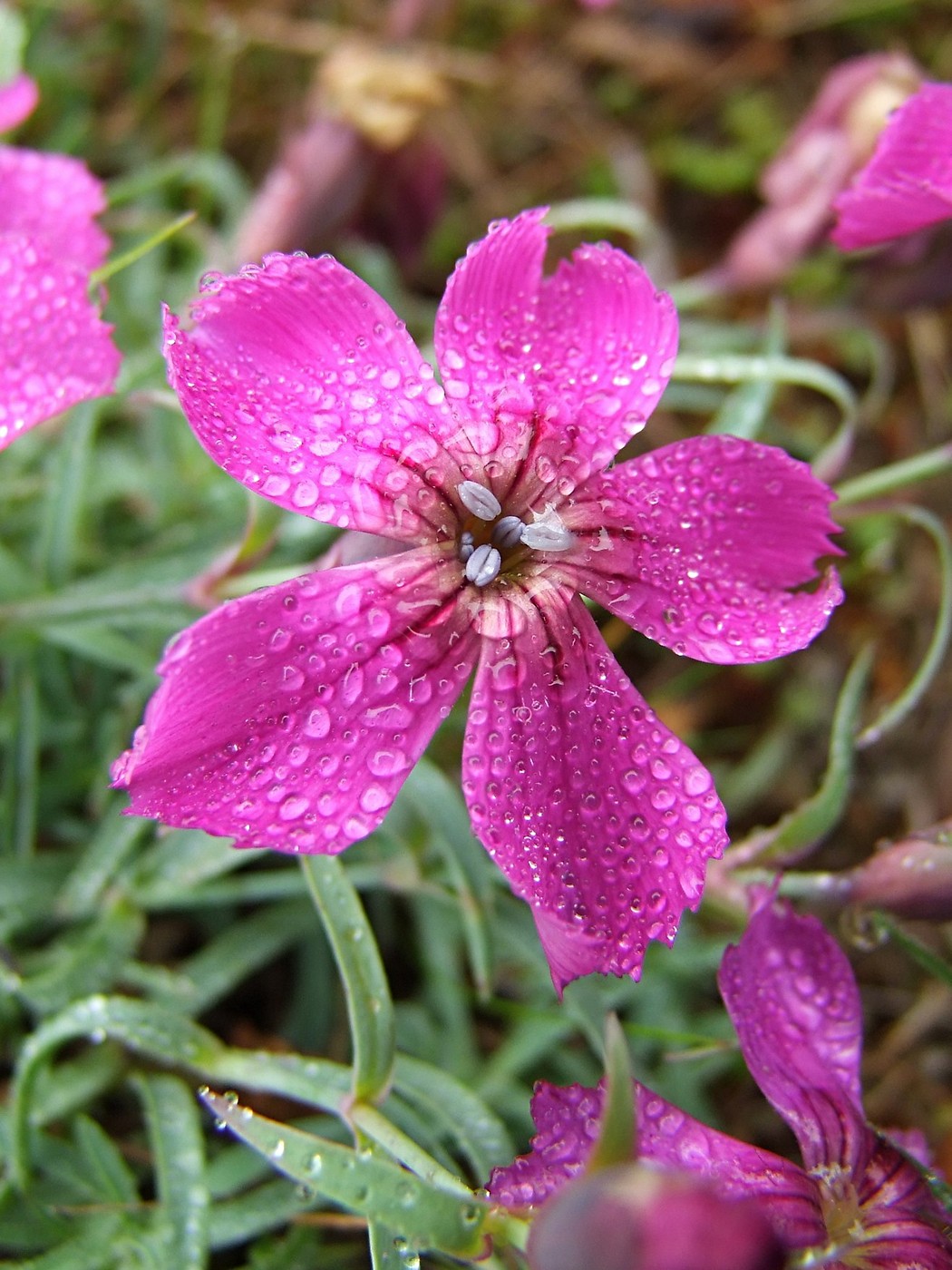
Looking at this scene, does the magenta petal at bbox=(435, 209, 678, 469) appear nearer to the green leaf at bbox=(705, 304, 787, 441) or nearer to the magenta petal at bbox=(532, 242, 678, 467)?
the magenta petal at bbox=(532, 242, 678, 467)

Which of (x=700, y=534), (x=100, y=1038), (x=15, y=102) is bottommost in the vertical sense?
(x=100, y=1038)

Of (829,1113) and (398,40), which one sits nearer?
(829,1113)

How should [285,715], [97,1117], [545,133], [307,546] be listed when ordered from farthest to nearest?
[545,133], [307,546], [97,1117], [285,715]

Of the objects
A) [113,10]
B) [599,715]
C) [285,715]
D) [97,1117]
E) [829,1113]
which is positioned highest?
[113,10]

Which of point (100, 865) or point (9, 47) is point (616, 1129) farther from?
point (9, 47)

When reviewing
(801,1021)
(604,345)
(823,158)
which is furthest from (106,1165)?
(823,158)

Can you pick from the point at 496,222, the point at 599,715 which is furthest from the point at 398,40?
the point at 599,715

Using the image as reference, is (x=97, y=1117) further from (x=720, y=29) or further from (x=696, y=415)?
(x=720, y=29)
